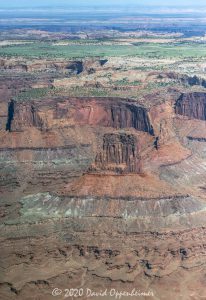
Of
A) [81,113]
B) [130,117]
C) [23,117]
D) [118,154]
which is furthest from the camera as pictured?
[81,113]

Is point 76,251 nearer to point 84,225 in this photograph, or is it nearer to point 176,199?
point 84,225

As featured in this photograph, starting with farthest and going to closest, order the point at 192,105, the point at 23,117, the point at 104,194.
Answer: the point at 192,105
the point at 23,117
the point at 104,194

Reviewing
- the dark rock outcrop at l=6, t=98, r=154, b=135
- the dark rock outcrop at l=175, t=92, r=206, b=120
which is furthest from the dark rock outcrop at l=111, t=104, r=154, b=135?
the dark rock outcrop at l=175, t=92, r=206, b=120
